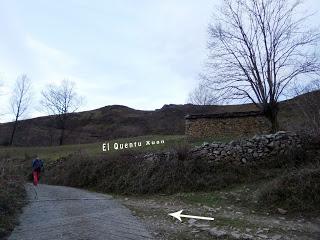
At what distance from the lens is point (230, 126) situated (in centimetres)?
2770

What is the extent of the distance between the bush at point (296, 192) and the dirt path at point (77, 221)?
4495 millimetres

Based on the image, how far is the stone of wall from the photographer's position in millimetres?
17938

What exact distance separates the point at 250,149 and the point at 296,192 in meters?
5.20

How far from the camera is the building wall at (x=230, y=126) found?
27.2m

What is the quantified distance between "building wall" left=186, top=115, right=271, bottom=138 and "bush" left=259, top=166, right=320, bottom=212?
43.0 feet

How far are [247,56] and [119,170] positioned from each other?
1174cm

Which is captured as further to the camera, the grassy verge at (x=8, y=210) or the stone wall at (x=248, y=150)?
the stone wall at (x=248, y=150)

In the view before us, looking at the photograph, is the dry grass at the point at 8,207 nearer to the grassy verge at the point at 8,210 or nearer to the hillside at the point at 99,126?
the grassy verge at the point at 8,210

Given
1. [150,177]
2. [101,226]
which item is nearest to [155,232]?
[101,226]

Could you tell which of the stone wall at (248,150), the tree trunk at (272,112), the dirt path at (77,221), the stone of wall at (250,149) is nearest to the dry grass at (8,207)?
the dirt path at (77,221)

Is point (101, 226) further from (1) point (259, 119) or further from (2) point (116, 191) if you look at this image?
(1) point (259, 119)

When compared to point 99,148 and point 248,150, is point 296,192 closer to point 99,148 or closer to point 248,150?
point 248,150

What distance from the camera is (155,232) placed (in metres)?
10.8

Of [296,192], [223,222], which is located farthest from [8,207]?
[296,192]
